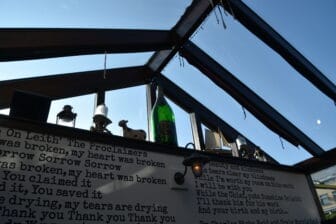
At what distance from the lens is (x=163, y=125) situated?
178 cm

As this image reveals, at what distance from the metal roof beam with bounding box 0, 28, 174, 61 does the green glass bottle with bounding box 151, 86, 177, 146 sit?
44cm

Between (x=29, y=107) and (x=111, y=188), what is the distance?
0.53 metres

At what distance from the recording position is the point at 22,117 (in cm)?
120

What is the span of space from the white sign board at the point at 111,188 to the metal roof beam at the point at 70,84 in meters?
1.00

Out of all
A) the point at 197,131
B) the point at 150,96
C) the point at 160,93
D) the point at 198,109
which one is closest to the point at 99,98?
the point at 160,93

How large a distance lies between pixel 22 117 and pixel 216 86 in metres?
1.90

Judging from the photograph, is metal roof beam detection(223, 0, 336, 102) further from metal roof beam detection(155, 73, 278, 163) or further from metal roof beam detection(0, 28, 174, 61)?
metal roof beam detection(155, 73, 278, 163)

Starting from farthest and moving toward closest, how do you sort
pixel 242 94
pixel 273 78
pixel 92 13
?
1. pixel 242 94
2. pixel 273 78
3. pixel 92 13

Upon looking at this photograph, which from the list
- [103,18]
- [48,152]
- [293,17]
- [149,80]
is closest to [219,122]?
[149,80]

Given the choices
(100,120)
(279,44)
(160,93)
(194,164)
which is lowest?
(194,164)

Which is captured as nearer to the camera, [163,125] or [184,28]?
[163,125]

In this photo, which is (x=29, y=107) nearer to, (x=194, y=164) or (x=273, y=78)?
(x=194, y=164)

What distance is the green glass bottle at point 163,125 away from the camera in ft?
5.59

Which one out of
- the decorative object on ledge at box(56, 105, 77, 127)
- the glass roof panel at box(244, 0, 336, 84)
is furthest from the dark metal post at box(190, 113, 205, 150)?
the decorative object on ledge at box(56, 105, 77, 127)
